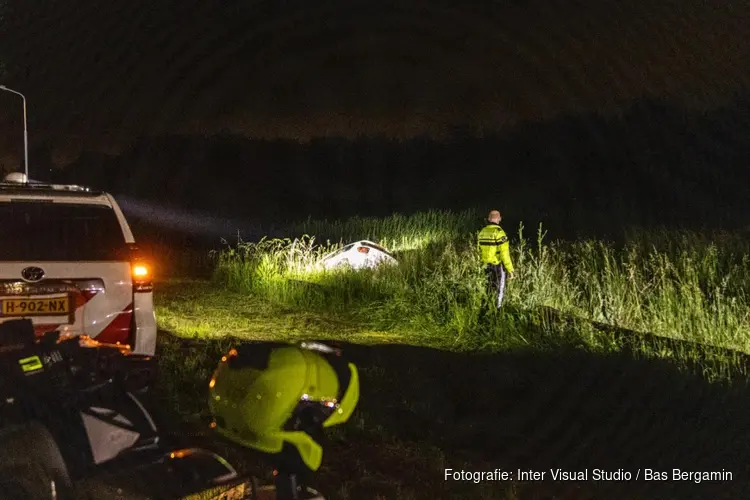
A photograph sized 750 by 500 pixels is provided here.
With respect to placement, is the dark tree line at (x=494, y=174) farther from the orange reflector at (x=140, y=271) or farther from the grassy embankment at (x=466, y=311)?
the orange reflector at (x=140, y=271)

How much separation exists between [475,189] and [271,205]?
50.2 feet

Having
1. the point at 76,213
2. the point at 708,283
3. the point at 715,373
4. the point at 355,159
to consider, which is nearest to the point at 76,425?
the point at 76,213

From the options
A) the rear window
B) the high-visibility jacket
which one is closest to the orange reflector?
the rear window

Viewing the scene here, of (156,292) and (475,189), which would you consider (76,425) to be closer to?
(156,292)

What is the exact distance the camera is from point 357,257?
17.7m

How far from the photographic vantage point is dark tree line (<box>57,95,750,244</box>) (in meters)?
35.0

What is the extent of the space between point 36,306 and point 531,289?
8464 millimetres

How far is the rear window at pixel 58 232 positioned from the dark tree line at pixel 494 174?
2136 centimetres

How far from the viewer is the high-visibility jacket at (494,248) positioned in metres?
12.6

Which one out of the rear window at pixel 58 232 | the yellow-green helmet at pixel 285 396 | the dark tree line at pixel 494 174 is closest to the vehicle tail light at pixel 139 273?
the rear window at pixel 58 232

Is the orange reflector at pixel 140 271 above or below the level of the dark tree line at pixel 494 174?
below

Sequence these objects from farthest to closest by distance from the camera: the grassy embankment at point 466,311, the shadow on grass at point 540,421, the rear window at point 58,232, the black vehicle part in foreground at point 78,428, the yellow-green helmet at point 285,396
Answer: the grassy embankment at point 466,311, the rear window at point 58,232, the shadow on grass at point 540,421, the black vehicle part in foreground at point 78,428, the yellow-green helmet at point 285,396

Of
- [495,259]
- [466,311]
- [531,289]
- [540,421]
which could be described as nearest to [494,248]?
[495,259]

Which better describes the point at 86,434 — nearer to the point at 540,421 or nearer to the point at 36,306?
the point at 36,306
